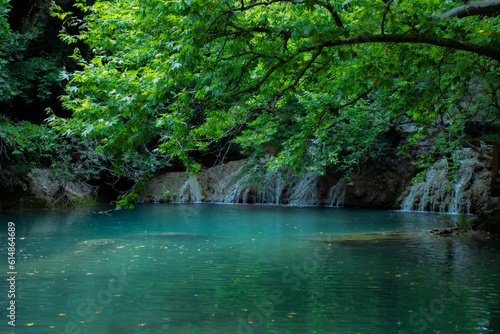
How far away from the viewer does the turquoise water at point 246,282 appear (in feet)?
19.3

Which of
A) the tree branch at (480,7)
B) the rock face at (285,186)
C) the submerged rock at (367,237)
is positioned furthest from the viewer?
the rock face at (285,186)

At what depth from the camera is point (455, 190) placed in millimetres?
20594

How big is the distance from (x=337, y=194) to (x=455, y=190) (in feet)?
21.8

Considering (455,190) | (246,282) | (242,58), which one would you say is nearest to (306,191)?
(455,190)

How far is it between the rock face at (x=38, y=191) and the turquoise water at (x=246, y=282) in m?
7.41

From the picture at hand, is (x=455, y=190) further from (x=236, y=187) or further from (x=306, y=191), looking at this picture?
(x=236, y=187)

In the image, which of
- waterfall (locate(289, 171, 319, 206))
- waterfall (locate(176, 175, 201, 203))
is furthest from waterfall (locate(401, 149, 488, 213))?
waterfall (locate(176, 175, 201, 203))

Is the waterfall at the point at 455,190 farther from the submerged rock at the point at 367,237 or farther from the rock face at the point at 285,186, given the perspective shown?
the submerged rock at the point at 367,237

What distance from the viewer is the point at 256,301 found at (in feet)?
22.5

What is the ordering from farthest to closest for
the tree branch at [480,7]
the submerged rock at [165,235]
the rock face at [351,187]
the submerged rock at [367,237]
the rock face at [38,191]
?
the rock face at [38,191] < the rock face at [351,187] < the submerged rock at [165,235] < the submerged rock at [367,237] < the tree branch at [480,7]

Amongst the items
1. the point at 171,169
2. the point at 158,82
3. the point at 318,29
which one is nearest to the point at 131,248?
the point at 158,82

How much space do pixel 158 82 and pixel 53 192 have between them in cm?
1952

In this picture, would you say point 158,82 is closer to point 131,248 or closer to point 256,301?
point 256,301

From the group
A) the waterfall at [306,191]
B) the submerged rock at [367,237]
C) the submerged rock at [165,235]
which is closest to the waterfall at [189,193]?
the waterfall at [306,191]
